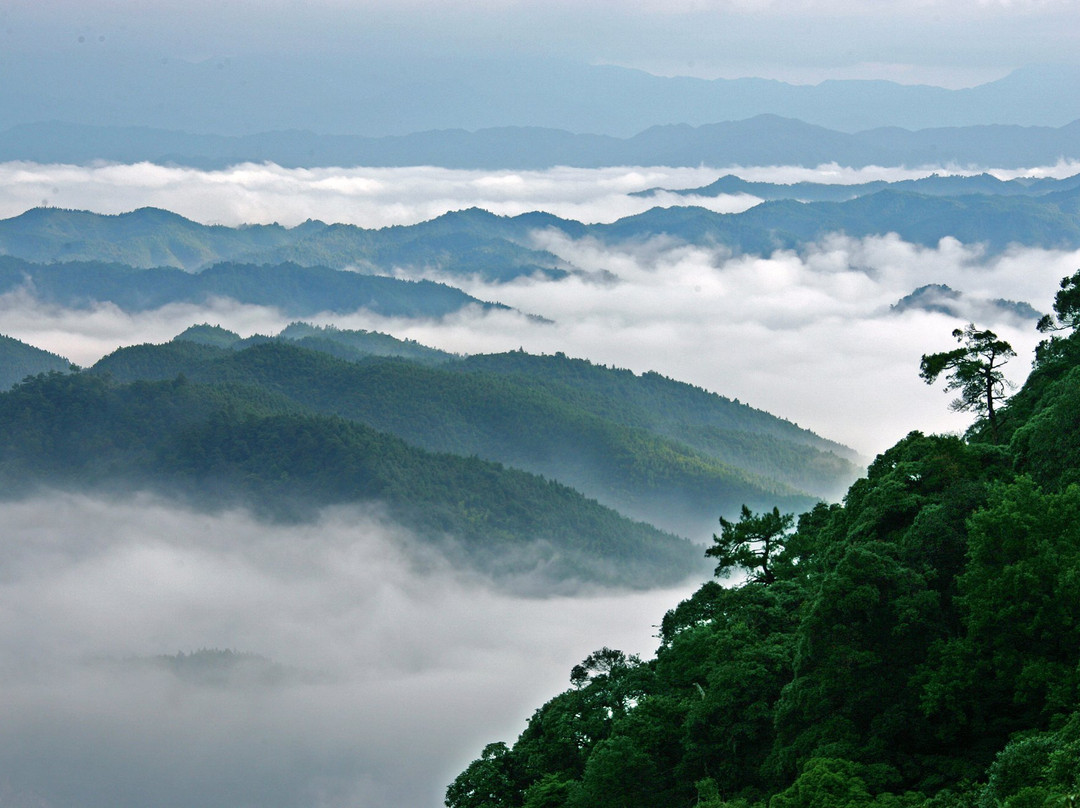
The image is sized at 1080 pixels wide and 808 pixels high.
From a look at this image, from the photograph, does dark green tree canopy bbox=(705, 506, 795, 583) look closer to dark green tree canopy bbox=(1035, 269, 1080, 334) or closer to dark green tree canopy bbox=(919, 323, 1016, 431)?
dark green tree canopy bbox=(919, 323, 1016, 431)

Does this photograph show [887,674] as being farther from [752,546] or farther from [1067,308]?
[1067,308]

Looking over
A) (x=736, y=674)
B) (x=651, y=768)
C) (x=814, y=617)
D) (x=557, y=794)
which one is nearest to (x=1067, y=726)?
(x=814, y=617)

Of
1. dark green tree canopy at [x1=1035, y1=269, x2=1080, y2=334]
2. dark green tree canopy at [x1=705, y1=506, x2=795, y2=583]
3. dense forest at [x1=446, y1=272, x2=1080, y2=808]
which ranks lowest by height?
dense forest at [x1=446, y1=272, x2=1080, y2=808]

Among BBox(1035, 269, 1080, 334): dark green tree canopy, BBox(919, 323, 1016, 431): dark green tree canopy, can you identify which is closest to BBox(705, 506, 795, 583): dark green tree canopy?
BBox(919, 323, 1016, 431): dark green tree canopy

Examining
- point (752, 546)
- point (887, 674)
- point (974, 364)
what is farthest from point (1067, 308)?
point (887, 674)

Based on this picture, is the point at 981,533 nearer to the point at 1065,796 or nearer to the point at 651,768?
the point at 1065,796

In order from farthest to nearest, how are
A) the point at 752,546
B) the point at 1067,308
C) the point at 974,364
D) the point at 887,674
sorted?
the point at 1067,308 → the point at 752,546 → the point at 974,364 → the point at 887,674

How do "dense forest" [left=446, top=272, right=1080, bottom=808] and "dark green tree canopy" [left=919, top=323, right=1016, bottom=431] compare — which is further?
"dark green tree canopy" [left=919, top=323, right=1016, bottom=431]
